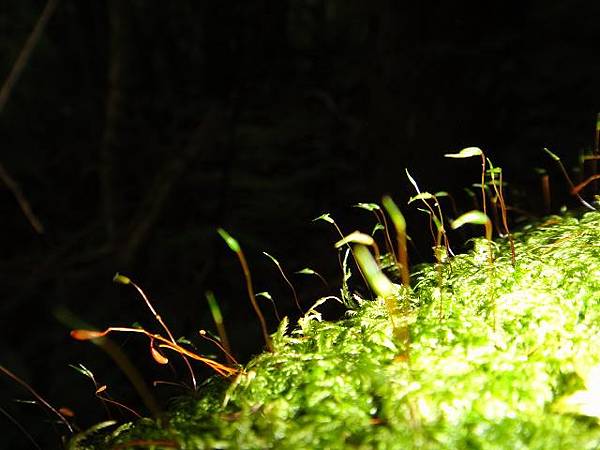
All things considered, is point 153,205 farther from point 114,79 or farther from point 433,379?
point 433,379

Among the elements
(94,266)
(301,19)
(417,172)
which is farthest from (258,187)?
(301,19)

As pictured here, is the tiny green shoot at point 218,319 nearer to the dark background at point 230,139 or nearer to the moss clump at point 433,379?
the moss clump at point 433,379

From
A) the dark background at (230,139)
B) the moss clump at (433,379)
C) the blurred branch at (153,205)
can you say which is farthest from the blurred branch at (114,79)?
the moss clump at (433,379)

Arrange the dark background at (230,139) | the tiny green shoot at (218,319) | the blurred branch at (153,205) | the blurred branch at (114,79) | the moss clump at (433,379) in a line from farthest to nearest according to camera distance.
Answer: the blurred branch at (153,205) < the blurred branch at (114,79) < the dark background at (230,139) < the tiny green shoot at (218,319) < the moss clump at (433,379)

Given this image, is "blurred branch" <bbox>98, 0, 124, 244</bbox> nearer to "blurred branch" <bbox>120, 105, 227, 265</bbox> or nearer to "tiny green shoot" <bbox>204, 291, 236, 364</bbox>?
"blurred branch" <bbox>120, 105, 227, 265</bbox>

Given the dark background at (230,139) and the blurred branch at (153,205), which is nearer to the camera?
the dark background at (230,139)

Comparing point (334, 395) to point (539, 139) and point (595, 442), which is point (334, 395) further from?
point (539, 139)
